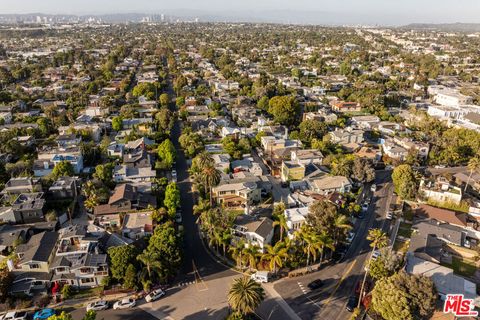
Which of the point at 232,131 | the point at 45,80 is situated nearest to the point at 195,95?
the point at 232,131

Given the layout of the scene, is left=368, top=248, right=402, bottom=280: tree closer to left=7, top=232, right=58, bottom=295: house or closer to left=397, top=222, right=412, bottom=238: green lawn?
left=397, top=222, right=412, bottom=238: green lawn

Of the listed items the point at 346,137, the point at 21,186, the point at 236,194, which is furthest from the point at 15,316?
the point at 346,137

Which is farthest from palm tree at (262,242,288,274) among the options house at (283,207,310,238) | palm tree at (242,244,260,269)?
house at (283,207,310,238)

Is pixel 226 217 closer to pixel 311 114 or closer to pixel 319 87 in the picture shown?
pixel 311 114

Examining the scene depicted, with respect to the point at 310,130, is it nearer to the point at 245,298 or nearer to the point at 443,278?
the point at 443,278

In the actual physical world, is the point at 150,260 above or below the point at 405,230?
above

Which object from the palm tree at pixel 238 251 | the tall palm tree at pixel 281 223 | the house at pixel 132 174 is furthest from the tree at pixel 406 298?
the house at pixel 132 174

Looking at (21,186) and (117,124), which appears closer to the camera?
(21,186)
